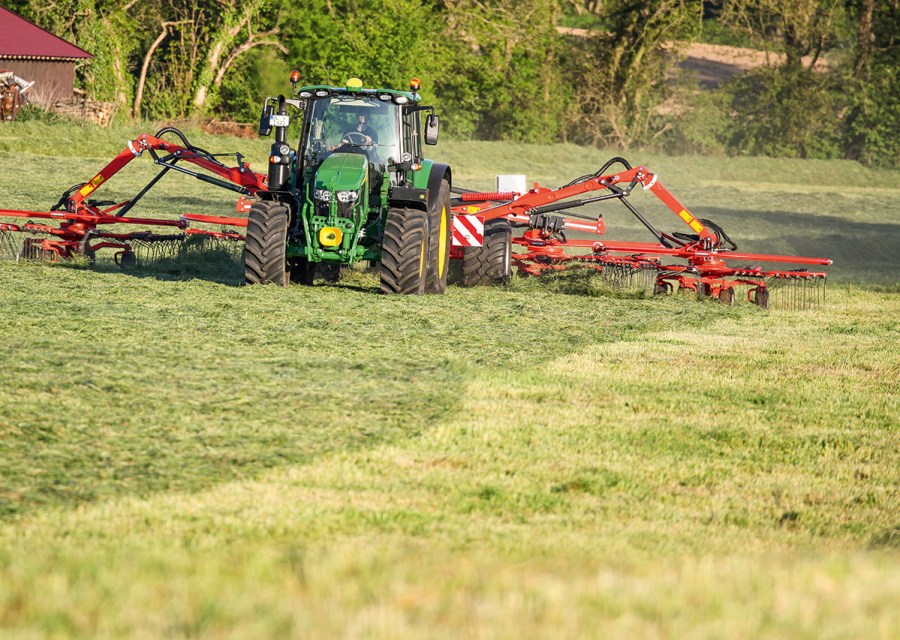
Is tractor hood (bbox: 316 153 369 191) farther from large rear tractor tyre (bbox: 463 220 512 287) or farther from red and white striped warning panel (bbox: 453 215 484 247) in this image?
large rear tractor tyre (bbox: 463 220 512 287)

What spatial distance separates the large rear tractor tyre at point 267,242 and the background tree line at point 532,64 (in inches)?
1172

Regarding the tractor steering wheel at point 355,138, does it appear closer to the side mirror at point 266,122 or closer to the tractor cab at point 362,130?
the tractor cab at point 362,130

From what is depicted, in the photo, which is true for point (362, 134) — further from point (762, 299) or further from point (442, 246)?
point (762, 299)

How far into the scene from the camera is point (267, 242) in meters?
11.7

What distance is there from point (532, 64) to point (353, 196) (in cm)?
3991

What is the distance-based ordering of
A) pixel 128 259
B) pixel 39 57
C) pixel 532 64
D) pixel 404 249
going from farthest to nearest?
pixel 532 64 < pixel 39 57 < pixel 128 259 < pixel 404 249

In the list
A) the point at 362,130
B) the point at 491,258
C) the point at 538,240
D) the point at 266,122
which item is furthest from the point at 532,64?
the point at 266,122

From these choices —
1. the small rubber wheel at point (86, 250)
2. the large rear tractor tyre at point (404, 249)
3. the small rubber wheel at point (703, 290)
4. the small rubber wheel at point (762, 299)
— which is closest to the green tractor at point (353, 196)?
the large rear tractor tyre at point (404, 249)

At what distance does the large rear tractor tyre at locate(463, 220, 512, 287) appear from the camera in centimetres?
1363

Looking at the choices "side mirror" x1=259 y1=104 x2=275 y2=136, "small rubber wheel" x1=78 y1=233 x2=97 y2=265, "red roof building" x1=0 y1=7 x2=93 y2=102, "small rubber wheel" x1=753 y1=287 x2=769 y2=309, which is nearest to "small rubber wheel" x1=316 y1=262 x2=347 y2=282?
"side mirror" x1=259 y1=104 x2=275 y2=136

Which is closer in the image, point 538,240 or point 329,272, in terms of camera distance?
point 329,272

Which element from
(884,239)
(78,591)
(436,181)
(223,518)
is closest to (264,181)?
(436,181)

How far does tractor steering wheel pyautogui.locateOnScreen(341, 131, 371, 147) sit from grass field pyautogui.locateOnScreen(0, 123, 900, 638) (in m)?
1.46

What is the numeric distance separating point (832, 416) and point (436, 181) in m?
5.86
